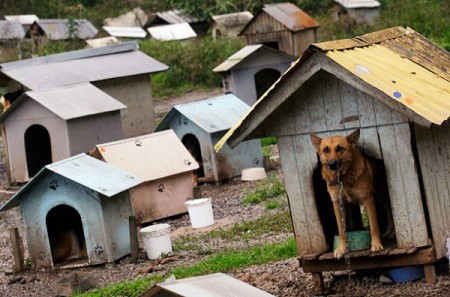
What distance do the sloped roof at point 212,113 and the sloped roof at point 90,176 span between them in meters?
4.78

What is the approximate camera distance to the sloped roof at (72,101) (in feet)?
69.6

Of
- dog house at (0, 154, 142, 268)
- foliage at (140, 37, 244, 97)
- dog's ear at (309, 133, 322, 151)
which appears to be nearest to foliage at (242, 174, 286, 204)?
dog house at (0, 154, 142, 268)

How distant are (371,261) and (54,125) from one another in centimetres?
1250

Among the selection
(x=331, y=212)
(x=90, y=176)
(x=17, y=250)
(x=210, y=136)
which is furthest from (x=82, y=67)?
(x=331, y=212)

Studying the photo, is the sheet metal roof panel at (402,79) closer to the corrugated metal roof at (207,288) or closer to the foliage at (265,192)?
the corrugated metal roof at (207,288)

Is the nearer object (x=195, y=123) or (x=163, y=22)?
(x=195, y=123)

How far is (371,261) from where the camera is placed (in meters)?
9.77

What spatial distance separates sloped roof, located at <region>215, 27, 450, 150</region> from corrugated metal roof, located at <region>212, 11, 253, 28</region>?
3207 cm

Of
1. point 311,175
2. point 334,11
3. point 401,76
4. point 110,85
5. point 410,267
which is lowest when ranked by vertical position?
point 410,267

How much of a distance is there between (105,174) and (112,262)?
127 cm

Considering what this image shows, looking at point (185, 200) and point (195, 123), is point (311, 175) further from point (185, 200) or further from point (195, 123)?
point (195, 123)

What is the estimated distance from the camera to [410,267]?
980cm

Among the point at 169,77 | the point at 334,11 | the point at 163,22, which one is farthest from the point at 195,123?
the point at 163,22

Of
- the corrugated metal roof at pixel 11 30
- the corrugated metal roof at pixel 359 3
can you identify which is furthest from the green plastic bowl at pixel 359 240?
the corrugated metal roof at pixel 11 30
